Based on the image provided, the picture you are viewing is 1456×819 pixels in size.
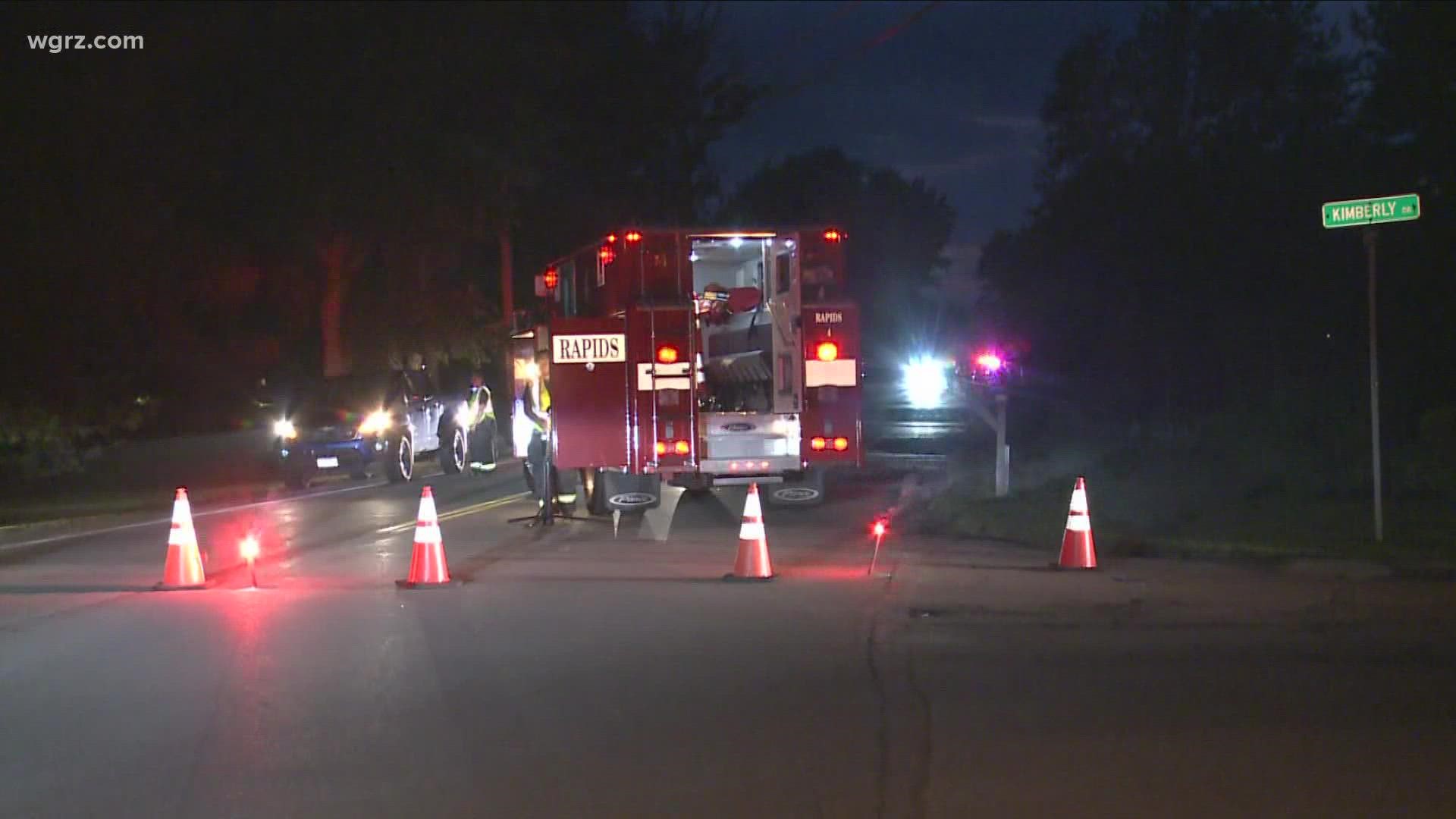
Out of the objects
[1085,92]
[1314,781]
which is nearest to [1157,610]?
[1314,781]

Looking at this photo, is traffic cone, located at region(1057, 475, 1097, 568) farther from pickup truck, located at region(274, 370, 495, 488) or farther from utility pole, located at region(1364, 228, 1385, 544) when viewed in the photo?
pickup truck, located at region(274, 370, 495, 488)

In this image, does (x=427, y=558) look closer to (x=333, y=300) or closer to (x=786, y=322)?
(x=786, y=322)

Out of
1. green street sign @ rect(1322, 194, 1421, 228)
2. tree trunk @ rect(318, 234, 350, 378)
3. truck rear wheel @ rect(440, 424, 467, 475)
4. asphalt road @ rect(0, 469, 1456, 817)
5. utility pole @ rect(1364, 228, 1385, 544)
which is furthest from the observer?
tree trunk @ rect(318, 234, 350, 378)

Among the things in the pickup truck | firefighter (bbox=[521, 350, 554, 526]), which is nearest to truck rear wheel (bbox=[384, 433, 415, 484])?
the pickup truck

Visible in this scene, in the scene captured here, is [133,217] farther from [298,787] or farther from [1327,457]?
[298,787]

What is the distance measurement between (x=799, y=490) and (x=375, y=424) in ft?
37.3

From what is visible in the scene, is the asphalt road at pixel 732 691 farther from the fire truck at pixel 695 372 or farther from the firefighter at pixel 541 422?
the firefighter at pixel 541 422

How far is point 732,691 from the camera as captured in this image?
358 inches

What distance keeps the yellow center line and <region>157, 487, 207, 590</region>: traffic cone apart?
4.60 metres

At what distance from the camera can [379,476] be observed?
29359mm

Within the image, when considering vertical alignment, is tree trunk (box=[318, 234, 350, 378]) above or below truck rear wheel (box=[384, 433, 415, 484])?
above


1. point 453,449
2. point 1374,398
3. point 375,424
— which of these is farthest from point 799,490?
point 453,449

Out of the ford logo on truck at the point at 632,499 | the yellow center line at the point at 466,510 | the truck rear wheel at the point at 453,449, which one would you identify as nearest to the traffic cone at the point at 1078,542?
the ford logo on truck at the point at 632,499

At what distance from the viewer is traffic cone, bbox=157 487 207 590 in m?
13.5
